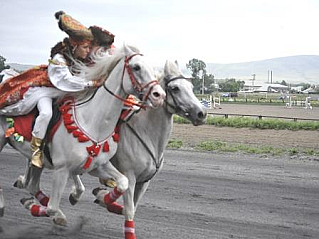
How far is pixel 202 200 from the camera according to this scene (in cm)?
823

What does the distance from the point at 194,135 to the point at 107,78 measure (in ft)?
41.5

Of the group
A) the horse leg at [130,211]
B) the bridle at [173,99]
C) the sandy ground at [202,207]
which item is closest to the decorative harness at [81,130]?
the bridle at [173,99]

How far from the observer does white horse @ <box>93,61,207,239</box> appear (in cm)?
557

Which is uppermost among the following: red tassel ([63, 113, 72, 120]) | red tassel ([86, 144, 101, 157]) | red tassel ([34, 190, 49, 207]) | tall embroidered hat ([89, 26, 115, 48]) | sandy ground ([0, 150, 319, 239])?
tall embroidered hat ([89, 26, 115, 48])

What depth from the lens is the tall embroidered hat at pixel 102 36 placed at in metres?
5.82

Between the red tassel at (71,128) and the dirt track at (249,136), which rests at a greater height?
the red tassel at (71,128)

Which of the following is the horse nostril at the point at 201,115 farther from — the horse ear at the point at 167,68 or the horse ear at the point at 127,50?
the horse ear at the point at 127,50

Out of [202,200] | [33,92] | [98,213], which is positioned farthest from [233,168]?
[33,92]

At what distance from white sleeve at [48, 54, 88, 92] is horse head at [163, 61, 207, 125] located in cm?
82

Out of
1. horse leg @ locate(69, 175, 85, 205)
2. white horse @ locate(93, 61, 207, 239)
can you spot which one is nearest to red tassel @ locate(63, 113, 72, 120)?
white horse @ locate(93, 61, 207, 239)

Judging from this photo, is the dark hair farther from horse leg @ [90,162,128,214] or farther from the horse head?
horse leg @ [90,162,128,214]

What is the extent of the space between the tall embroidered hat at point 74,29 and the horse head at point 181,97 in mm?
897

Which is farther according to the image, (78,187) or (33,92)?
(78,187)

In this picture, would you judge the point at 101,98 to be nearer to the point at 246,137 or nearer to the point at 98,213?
the point at 98,213
